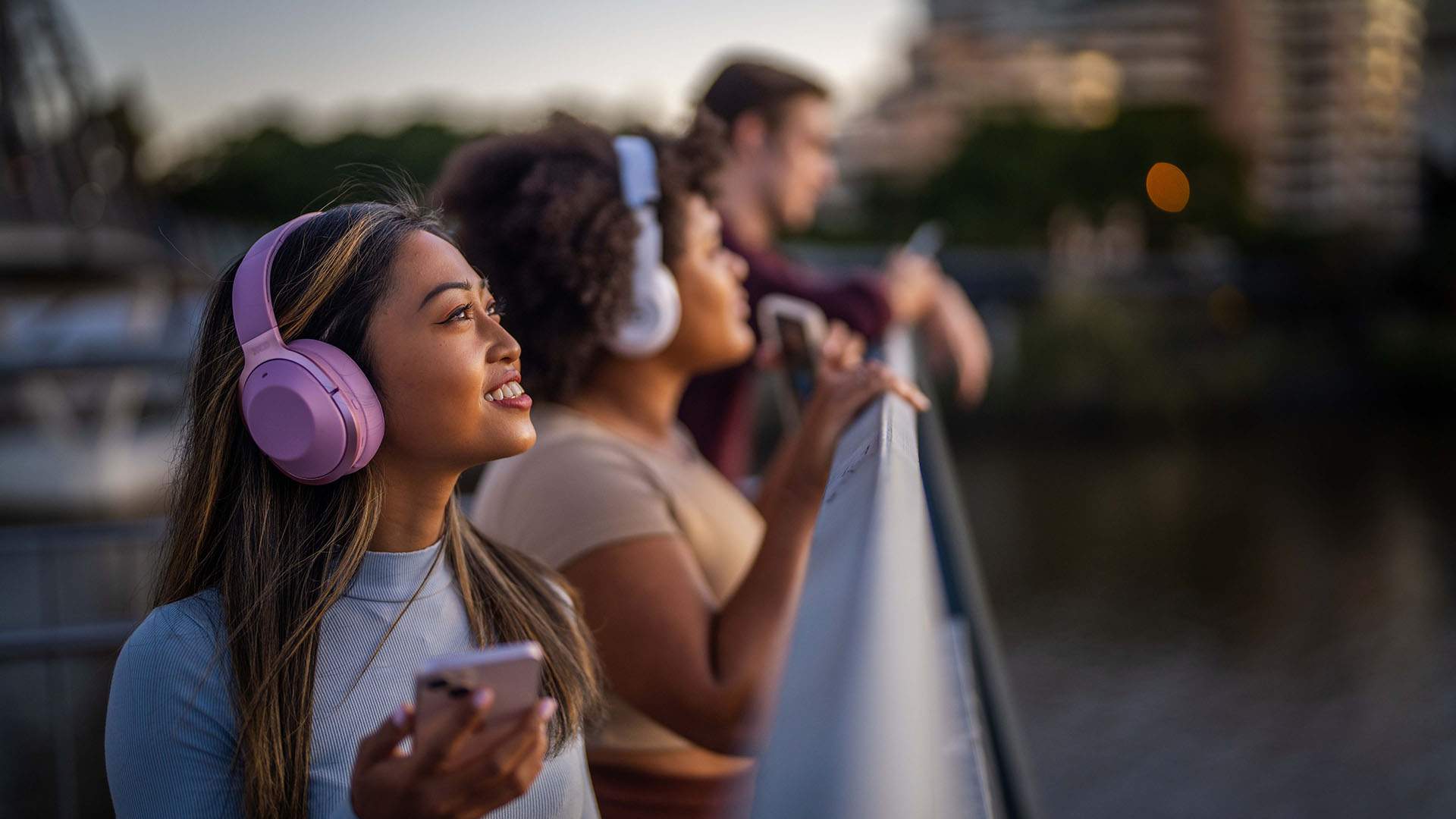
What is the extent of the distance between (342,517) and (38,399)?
22.6 metres

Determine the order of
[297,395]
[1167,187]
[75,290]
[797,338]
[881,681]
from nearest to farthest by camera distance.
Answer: [881,681], [297,395], [797,338], [75,290], [1167,187]

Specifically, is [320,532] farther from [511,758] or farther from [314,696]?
[511,758]

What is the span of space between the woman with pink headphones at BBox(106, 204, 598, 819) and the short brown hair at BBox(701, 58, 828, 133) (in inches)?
106

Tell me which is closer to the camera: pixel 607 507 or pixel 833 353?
pixel 607 507

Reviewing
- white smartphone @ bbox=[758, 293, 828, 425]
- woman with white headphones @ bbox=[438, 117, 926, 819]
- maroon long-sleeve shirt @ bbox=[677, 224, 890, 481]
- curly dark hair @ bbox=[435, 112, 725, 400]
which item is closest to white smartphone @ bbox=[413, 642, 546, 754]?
woman with white headphones @ bbox=[438, 117, 926, 819]

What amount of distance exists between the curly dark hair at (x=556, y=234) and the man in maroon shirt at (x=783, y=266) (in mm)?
756

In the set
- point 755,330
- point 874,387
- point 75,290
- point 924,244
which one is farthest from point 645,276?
point 75,290

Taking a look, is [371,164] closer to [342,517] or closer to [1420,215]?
[342,517]

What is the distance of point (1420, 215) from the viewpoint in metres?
71.4

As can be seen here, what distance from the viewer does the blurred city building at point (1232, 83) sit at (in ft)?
255

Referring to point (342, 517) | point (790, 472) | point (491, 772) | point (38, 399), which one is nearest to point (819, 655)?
point (491, 772)

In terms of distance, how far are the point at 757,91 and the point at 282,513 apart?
289 centimetres

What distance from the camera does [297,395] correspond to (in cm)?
120

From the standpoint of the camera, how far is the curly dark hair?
2094 mm
